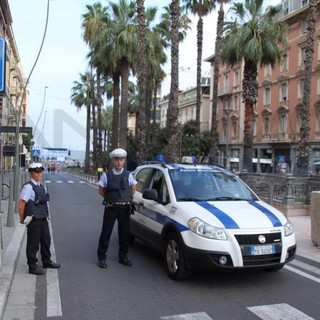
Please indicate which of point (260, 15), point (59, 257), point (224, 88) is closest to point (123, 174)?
point (59, 257)

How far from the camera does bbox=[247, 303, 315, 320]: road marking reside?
166 inches

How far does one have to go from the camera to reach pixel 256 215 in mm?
5312

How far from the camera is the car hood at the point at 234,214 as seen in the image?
5031mm

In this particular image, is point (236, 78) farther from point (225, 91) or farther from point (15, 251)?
point (15, 251)

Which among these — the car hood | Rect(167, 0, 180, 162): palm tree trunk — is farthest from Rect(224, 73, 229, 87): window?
the car hood

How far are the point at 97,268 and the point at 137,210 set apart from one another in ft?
4.61

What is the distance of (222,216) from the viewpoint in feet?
16.9

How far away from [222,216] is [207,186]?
3.78 feet

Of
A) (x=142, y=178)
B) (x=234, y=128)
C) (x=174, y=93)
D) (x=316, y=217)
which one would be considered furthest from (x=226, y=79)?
(x=142, y=178)

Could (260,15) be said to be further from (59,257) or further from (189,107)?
(189,107)

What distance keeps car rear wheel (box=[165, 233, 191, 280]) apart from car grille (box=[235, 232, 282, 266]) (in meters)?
0.83

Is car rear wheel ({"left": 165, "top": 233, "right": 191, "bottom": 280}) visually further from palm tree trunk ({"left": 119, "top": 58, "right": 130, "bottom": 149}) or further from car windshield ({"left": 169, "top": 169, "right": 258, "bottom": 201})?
palm tree trunk ({"left": 119, "top": 58, "right": 130, "bottom": 149})

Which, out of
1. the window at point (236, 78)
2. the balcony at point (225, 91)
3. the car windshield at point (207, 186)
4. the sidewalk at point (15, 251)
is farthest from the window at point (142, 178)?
the balcony at point (225, 91)

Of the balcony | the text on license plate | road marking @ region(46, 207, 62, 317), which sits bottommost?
Answer: road marking @ region(46, 207, 62, 317)
